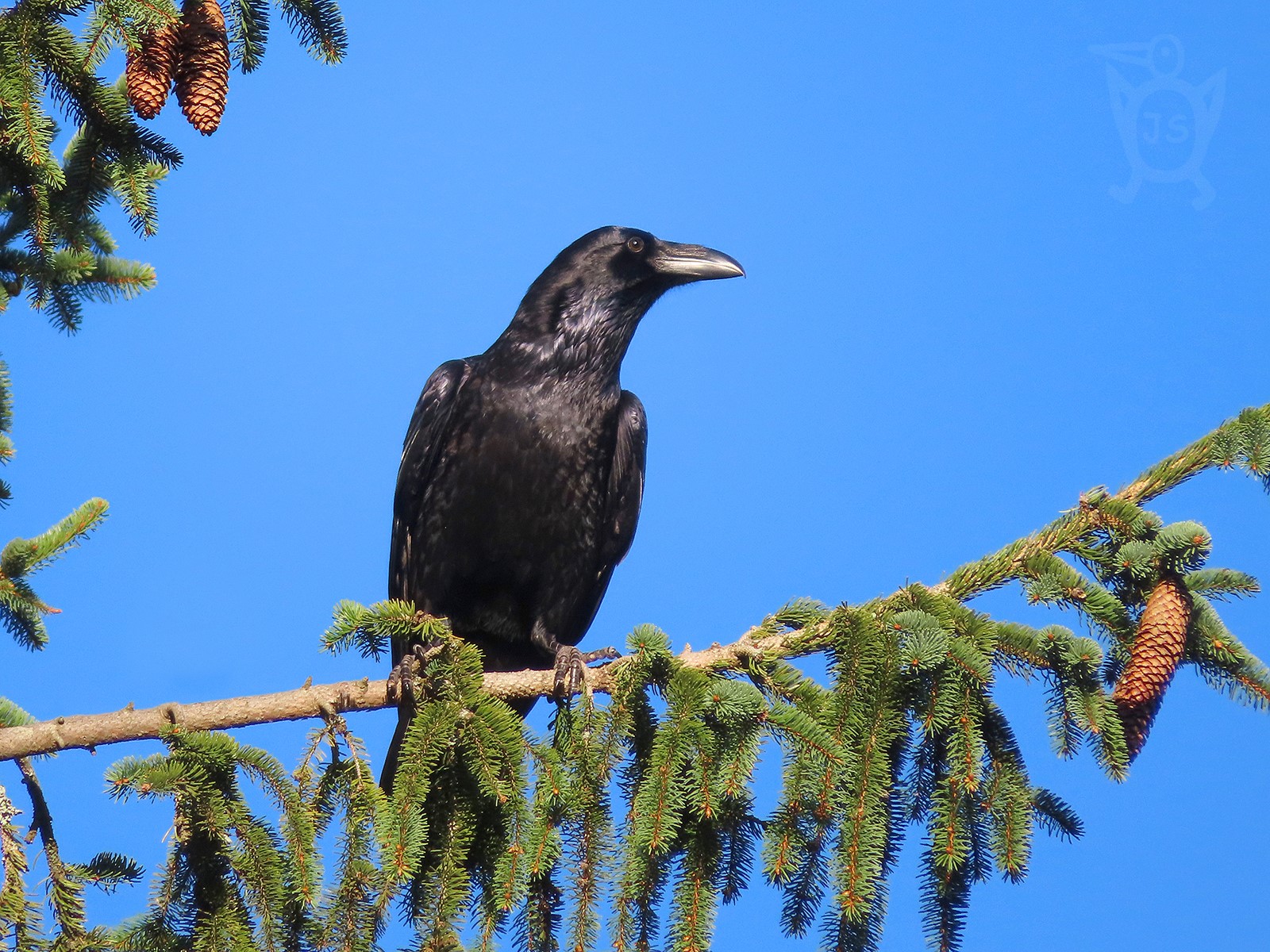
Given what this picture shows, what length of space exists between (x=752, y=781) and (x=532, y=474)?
7.57 feet

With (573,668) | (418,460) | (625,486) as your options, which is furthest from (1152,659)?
(418,460)

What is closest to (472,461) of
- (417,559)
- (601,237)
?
(417,559)

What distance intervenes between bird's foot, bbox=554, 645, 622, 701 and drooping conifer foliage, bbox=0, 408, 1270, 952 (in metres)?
0.44

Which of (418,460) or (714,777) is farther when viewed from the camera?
(418,460)

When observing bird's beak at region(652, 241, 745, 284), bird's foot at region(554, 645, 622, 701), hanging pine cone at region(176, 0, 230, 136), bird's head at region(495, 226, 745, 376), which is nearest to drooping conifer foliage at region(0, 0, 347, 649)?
hanging pine cone at region(176, 0, 230, 136)

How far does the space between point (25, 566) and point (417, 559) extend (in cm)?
168

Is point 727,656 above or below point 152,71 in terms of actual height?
below

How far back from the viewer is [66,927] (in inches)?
98.1

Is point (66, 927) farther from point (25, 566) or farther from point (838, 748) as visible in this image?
point (838, 748)

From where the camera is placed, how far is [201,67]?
115 inches

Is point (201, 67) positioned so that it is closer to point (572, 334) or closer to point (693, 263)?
point (572, 334)

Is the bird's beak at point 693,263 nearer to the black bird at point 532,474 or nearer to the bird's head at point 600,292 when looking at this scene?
the bird's head at point 600,292

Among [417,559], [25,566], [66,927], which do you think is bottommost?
[66,927]

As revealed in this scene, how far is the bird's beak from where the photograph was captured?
17.0 ft
